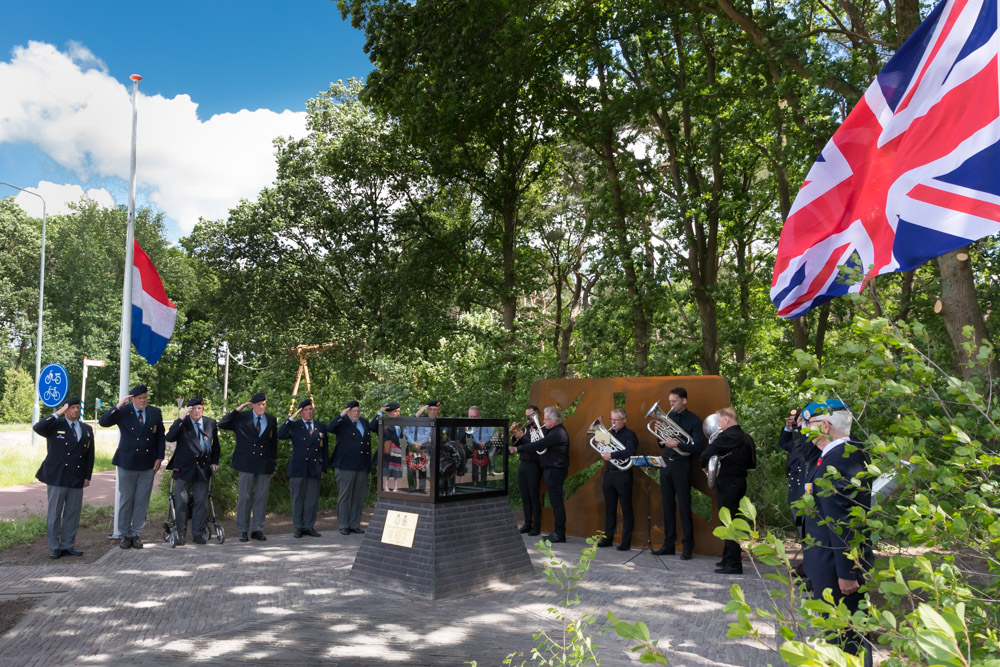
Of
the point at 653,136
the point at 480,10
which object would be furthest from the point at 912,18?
the point at 653,136

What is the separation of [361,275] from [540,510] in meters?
14.6

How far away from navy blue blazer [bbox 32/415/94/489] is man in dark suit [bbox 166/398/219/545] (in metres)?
1.02

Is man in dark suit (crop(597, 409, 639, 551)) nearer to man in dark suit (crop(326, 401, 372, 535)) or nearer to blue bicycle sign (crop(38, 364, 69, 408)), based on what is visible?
man in dark suit (crop(326, 401, 372, 535))

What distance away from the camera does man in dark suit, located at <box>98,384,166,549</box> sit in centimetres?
916

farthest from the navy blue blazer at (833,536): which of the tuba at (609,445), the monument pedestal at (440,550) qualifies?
the tuba at (609,445)

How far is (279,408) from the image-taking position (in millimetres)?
13461

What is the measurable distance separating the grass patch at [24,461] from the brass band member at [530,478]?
Result: 507 inches

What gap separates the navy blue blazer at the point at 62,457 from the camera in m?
8.65

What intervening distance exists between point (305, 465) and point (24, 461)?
13.9 meters

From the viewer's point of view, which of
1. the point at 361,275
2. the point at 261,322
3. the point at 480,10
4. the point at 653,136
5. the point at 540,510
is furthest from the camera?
the point at 261,322

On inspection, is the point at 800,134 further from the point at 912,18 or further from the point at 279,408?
the point at 279,408

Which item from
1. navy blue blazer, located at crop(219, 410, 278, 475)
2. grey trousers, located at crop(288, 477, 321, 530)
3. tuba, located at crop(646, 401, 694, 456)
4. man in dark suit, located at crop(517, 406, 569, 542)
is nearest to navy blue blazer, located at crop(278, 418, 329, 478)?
grey trousers, located at crop(288, 477, 321, 530)

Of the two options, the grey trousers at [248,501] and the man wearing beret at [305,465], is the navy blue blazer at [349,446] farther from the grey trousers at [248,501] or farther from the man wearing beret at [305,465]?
the grey trousers at [248,501]

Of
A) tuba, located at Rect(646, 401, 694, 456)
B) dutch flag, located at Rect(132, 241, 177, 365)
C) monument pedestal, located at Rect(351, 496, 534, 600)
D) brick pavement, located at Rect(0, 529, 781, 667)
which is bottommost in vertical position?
brick pavement, located at Rect(0, 529, 781, 667)
